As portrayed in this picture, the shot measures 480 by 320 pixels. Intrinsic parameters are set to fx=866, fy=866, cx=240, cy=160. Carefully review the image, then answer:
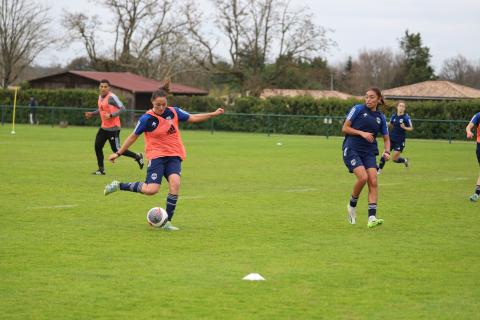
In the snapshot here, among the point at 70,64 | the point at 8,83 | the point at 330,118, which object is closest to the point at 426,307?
the point at 330,118

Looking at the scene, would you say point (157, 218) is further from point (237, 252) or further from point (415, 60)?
point (415, 60)

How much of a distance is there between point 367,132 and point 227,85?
69355 mm

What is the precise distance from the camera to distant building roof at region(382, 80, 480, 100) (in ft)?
236

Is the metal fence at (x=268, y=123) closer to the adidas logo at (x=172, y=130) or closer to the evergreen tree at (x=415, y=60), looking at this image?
the adidas logo at (x=172, y=130)

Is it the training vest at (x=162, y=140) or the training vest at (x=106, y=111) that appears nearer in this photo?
the training vest at (x=162, y=140)

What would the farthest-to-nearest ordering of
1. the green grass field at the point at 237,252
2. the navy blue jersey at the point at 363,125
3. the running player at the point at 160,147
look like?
the navy blue jersey at the point at 363,125
the running player at the point at 160,147
the green grass field at the point at 237,252

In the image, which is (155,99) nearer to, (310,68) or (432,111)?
(432,111)

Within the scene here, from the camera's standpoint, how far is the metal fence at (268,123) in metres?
46.1

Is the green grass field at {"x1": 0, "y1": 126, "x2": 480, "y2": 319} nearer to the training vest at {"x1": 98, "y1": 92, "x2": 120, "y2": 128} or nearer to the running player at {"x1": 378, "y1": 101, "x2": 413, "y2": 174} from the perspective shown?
the training vest at {"x1": 98, "y1": 92, "x2": 120, "y2": 128}

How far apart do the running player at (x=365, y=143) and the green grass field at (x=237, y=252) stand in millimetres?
604

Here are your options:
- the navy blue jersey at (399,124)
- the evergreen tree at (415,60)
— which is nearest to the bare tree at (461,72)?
the evergreen tree at (415,60)

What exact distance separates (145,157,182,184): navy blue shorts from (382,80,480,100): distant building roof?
61357mm

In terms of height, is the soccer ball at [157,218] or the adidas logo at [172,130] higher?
the adidas logo at [172,130]

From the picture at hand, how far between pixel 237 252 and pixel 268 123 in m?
40.3
